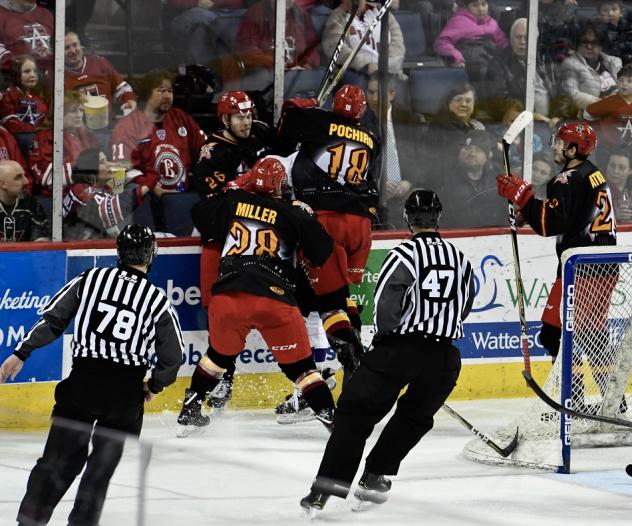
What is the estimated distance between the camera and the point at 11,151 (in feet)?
22.3

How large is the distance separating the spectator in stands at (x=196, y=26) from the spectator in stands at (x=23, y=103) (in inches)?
28.7

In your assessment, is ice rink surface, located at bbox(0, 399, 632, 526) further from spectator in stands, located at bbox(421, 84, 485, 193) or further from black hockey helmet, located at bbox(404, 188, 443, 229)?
spectator in stands, located at bbox(421, 84, 485, 193)

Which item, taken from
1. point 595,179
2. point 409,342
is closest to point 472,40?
point 595,179

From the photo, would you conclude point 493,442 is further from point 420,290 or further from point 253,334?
point 253,334

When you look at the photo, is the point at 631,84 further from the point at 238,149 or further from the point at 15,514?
the point at 15,514

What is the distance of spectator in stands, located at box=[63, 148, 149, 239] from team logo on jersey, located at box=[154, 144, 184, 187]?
0.18 meters

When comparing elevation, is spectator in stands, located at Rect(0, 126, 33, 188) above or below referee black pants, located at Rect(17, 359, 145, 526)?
above

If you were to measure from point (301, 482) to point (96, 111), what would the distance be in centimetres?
285

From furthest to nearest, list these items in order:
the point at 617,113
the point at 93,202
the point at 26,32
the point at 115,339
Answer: the point at 617,113
the point at 93,202
the point at 26,32
the point at 115,339

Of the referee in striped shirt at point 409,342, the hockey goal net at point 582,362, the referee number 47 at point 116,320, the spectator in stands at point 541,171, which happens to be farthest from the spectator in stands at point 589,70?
the referee number 47 at point 116,320

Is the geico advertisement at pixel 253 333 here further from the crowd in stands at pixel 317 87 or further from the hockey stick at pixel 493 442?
the hockey stick at pixel 493 442

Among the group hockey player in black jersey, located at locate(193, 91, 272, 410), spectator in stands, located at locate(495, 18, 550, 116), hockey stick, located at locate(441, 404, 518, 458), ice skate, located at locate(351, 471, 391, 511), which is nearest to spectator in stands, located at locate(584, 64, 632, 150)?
spectator in stands, located at locate(495, 18, 550, 116)

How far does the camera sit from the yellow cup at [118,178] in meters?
7.12

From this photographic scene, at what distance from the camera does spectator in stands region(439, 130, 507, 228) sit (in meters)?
7.93
